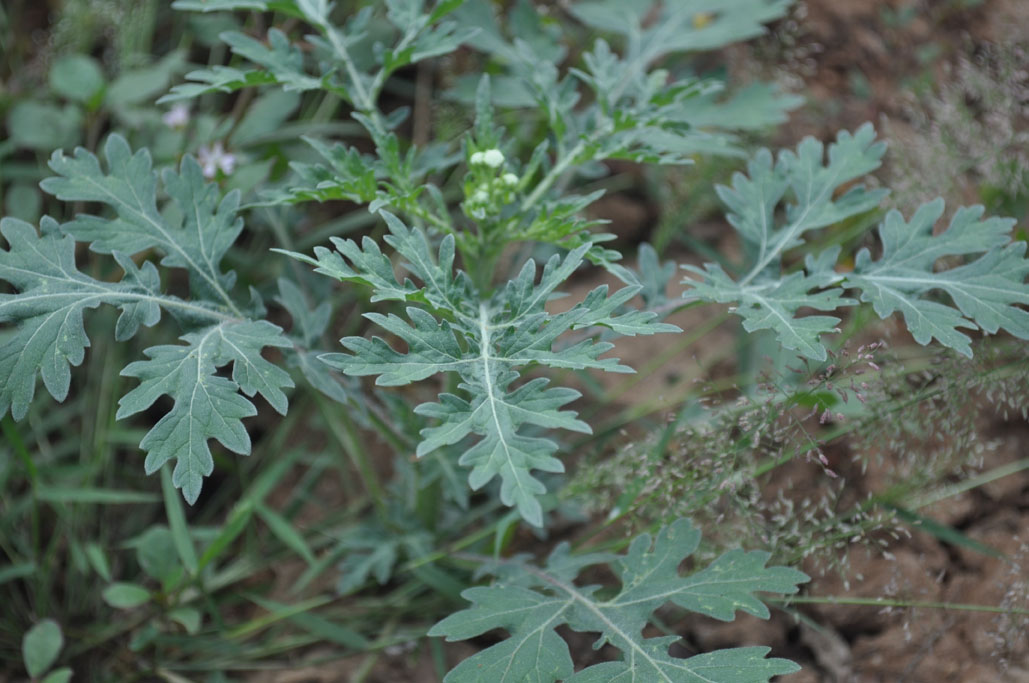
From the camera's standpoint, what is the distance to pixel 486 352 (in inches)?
62.1

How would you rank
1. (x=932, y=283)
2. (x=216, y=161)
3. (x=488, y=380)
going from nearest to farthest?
(x=488, y=380) < (x=932, y=283) < (x=216, y=161)

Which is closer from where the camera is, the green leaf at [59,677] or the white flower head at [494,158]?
the white flower head at [494,158]

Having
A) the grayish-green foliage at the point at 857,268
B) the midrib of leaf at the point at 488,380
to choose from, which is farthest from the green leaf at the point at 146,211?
the grayish-green foliage at the point at 857,268

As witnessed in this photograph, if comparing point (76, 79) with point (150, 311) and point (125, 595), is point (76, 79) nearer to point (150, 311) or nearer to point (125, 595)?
point (150, 311)

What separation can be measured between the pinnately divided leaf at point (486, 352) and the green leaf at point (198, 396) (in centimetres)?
20

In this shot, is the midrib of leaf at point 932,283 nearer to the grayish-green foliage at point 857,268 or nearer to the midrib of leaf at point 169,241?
the grayish-green foliage at point 857,268

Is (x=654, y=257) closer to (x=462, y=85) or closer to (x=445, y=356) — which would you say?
(x=445, y=356)

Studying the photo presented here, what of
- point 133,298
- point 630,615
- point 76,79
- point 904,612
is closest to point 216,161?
point 76,79

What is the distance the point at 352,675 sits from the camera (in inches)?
87.0

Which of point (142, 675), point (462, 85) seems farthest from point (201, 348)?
point (462, 85)

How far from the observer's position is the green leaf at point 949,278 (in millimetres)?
1684

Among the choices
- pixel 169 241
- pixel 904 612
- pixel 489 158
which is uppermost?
pixel 489 158

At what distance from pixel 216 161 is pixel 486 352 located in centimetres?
130

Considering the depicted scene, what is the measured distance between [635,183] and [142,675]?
89.8 inches
